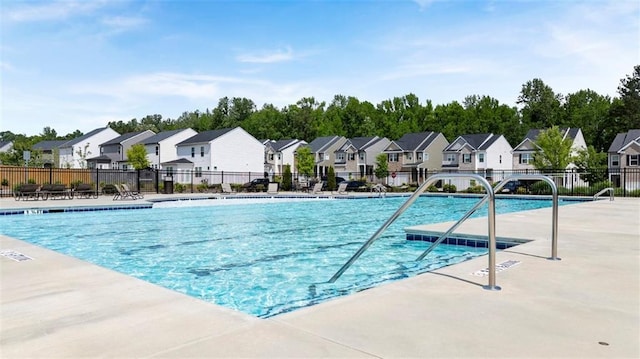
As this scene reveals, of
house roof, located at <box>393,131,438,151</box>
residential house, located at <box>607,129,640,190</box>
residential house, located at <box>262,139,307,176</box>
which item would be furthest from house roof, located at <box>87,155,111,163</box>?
residential house, located at <box>607,129,640,190</box>

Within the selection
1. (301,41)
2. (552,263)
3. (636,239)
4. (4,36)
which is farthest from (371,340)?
(301,41)

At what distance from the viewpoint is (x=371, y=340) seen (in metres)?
2.82

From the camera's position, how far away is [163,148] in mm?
50906

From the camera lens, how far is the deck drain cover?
593 centimetres

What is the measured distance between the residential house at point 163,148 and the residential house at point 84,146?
45.1 ft

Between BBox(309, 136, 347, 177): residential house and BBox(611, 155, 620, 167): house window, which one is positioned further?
Result: BBox(309, 136, 347, 177): residential house

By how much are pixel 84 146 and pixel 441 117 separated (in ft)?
187

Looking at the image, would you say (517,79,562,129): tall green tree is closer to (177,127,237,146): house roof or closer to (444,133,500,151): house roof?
(444,133,500,151): house roof

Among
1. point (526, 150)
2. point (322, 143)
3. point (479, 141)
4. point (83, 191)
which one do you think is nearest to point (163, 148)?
point (322, 143)

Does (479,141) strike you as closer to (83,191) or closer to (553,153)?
(553,153)

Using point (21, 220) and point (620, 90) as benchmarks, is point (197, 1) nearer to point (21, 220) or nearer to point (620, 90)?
point (21, 220)

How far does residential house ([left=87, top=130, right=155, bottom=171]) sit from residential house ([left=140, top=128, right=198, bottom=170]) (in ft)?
13.3

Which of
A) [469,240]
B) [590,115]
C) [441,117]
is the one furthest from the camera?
[441,117]

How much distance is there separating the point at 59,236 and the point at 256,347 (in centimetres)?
994
